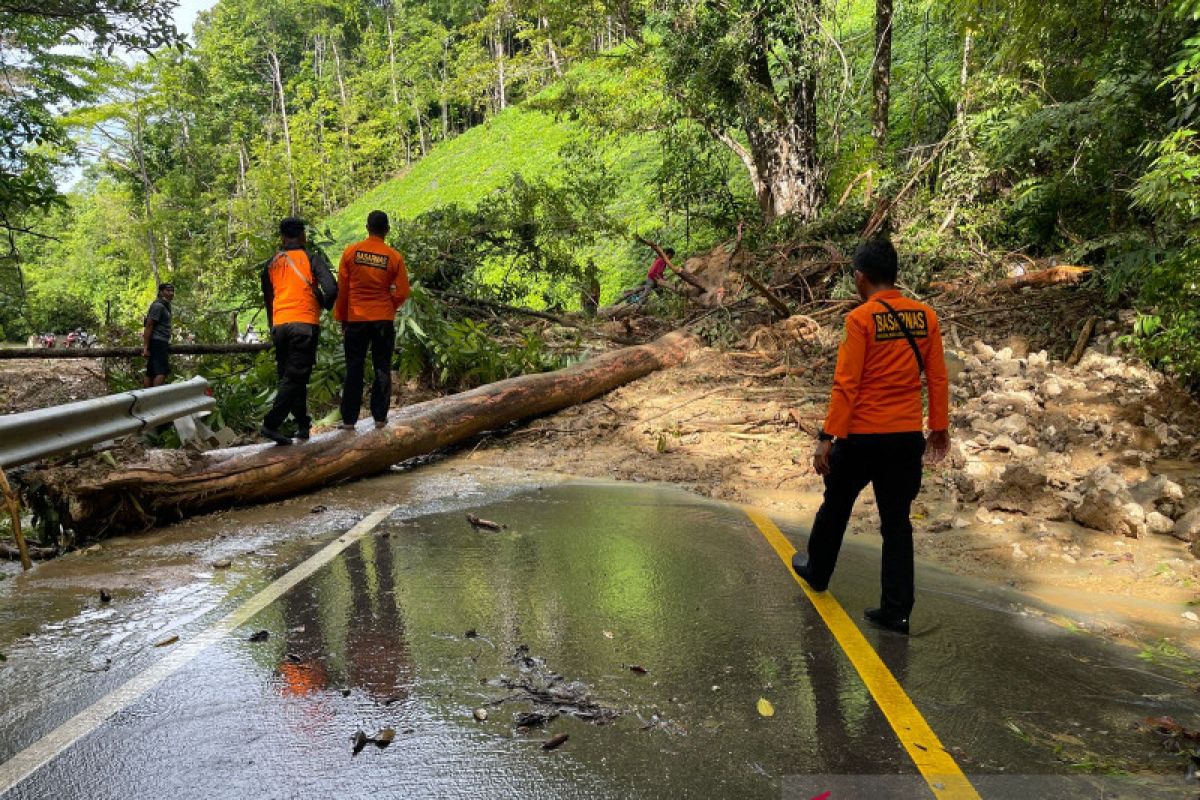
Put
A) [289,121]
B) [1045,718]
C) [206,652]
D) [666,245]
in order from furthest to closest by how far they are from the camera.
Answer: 1. [289,121]
2. [666,245]
3. [206,652]
4. [1045,718]

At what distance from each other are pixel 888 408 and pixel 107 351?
8484mm

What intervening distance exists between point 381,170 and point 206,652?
67591mm

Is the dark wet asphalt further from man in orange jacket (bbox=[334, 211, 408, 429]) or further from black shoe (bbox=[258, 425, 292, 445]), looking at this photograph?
man in orange jacket (bbox=[334, 211, 408, 429])

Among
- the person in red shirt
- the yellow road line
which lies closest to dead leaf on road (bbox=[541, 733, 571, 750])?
the yellow road line

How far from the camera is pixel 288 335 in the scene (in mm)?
7590

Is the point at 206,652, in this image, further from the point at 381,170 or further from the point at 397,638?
the point at 381,170

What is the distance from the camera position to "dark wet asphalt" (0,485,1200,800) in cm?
293

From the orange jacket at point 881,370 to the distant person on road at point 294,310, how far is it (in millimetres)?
4891

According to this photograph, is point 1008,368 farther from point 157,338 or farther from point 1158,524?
point 157,338

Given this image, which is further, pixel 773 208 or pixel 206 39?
pixel 206 39

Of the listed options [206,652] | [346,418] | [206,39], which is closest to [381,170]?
[206,39]

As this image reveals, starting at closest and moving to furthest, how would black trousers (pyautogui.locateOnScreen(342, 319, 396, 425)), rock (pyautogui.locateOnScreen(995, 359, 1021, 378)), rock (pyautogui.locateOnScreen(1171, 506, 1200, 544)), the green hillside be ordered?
rock (pyautogui.locateOnScreen(1171, 506, 1200, 544))
black trousers (pyautogui.locateOnScreen(342, 319, 396, 425))
rock (pyautogui.locateOnScreen(995, 359, 1021, 378))
the green hillside

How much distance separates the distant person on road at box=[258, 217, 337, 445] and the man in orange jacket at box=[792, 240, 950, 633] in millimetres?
4839

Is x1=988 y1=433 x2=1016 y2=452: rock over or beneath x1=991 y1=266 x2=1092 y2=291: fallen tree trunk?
beneath
